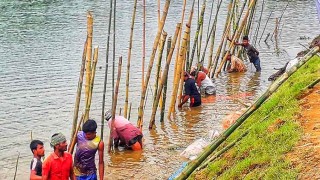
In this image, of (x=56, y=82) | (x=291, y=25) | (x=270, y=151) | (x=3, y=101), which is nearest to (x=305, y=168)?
(x=270, y=151)

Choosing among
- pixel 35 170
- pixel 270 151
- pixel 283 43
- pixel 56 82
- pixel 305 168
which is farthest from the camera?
pixel 283 43

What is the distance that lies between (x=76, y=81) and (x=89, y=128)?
1013cm

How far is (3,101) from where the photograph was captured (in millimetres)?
14758

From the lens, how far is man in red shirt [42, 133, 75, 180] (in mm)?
6395

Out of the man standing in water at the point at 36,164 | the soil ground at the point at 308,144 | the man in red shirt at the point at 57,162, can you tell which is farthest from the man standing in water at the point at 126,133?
the soil ground at the point at 308,144

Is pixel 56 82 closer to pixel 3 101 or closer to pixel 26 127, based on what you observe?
pixel 3 101

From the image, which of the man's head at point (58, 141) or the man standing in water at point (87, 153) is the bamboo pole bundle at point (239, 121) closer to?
the man's head at point (58, 141)

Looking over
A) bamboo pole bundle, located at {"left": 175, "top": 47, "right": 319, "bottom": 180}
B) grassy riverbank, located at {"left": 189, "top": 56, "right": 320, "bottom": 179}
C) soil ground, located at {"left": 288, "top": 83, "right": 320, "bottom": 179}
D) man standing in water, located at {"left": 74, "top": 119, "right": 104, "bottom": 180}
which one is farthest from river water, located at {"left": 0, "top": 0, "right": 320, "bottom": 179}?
bamboo pole bundle, located at {"left": 175, "top": 47, "right": 319, "bottom": 180}

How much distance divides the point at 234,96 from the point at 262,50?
26.0 ft

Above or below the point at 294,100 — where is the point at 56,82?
below

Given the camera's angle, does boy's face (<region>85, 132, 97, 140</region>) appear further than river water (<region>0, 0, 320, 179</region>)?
No

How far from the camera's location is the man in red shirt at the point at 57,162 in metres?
6.39

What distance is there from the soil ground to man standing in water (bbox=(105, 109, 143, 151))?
10.8ft

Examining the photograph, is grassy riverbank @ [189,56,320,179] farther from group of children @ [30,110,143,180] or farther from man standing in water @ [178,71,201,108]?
man standing in water @ [178,71,201,108]
